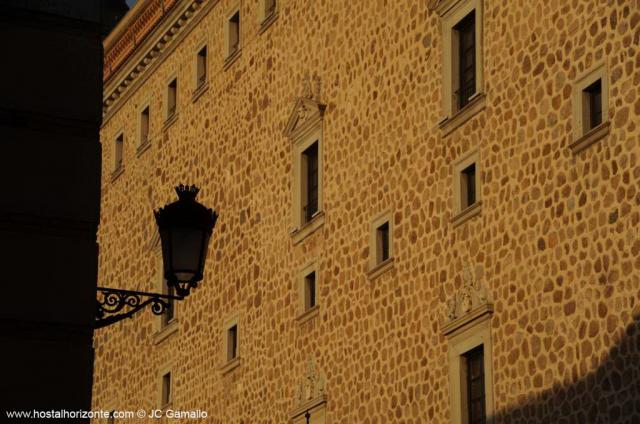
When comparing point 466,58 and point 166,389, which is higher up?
point 466,58

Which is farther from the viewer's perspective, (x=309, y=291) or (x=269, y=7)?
(x=269, y=7)

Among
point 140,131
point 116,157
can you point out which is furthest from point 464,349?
point 116,157

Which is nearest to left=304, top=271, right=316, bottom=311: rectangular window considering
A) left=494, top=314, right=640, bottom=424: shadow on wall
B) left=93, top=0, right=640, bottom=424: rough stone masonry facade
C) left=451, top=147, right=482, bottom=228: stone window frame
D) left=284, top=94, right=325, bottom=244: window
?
left=93, top=0, right=640, bottom=424: rough stone masonry facade

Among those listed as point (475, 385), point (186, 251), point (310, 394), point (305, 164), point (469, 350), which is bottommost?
point (186, 251)

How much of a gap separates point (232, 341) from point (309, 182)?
3290 mm

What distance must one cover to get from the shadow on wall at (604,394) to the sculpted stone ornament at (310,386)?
5924 millimetres

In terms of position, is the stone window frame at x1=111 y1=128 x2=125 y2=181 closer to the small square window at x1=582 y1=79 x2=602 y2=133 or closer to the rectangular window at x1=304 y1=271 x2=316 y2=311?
the rectangular window at x1=304 y1=271 x2=316 y2=311

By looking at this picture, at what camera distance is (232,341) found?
28.3m

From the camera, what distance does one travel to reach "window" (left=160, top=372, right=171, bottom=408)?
30.7m

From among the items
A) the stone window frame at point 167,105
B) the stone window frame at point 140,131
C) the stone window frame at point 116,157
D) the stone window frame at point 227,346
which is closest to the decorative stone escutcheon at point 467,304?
the stone window frame at point 227,346

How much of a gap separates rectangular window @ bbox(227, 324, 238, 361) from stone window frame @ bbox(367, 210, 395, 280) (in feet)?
16.1

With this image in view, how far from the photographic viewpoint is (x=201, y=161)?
30.7m

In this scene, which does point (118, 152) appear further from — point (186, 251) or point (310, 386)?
point (186, 251)

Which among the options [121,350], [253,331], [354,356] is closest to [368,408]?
[354,356]
